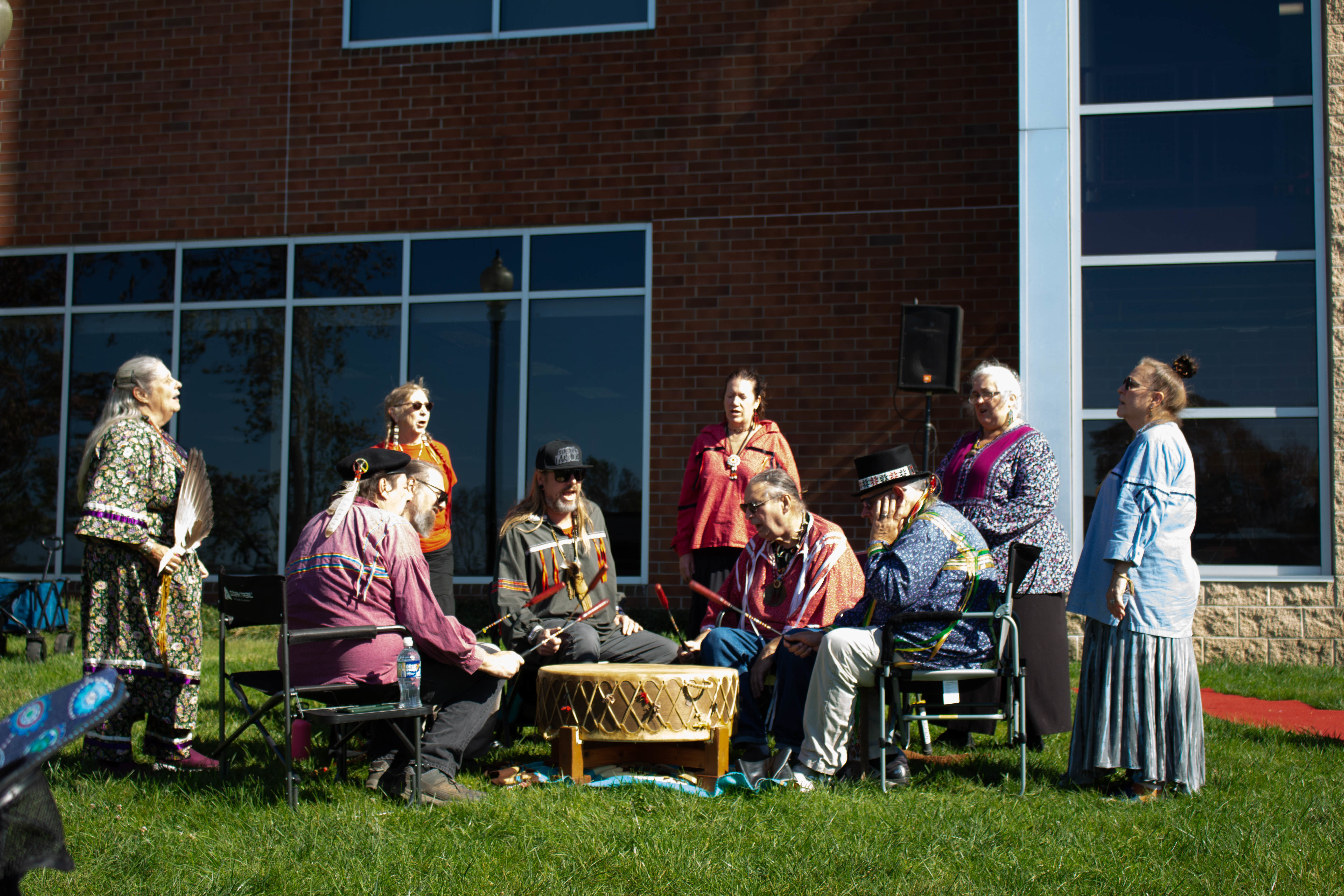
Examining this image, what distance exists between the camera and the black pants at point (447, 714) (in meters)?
4.34

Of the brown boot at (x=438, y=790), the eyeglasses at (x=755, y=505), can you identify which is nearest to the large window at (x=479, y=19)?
the eyeglasses at (x=755, y=505)

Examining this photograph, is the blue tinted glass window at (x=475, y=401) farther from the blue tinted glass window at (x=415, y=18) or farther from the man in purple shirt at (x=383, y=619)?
the man in purple shirt at (x=383, y=619)

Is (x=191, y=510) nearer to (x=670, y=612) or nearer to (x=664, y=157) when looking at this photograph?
(x=670, y=612)

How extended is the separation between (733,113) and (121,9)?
573 centimetres

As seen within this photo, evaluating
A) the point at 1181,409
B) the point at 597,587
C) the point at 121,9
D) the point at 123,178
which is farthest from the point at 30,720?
the point at 121,9

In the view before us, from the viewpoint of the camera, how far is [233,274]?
1017cm

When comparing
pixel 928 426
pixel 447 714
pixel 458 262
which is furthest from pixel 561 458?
pixel 458 262

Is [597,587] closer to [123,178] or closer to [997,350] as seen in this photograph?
[997,350]

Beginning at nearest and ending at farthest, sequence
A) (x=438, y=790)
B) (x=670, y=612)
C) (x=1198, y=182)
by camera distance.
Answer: (x=438, y=790) → (x=670, y=612) → (x=1198, y=182)

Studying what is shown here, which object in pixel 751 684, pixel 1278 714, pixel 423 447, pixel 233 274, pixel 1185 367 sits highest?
pixel 233 274

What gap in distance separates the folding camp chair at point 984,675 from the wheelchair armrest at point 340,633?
1.88 meters

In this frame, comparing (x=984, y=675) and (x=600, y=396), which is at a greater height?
(x=600, y=396)

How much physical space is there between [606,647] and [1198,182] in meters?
5.80

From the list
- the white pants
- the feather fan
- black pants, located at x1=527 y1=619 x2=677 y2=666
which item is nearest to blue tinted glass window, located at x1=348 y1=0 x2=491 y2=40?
the feather fan
